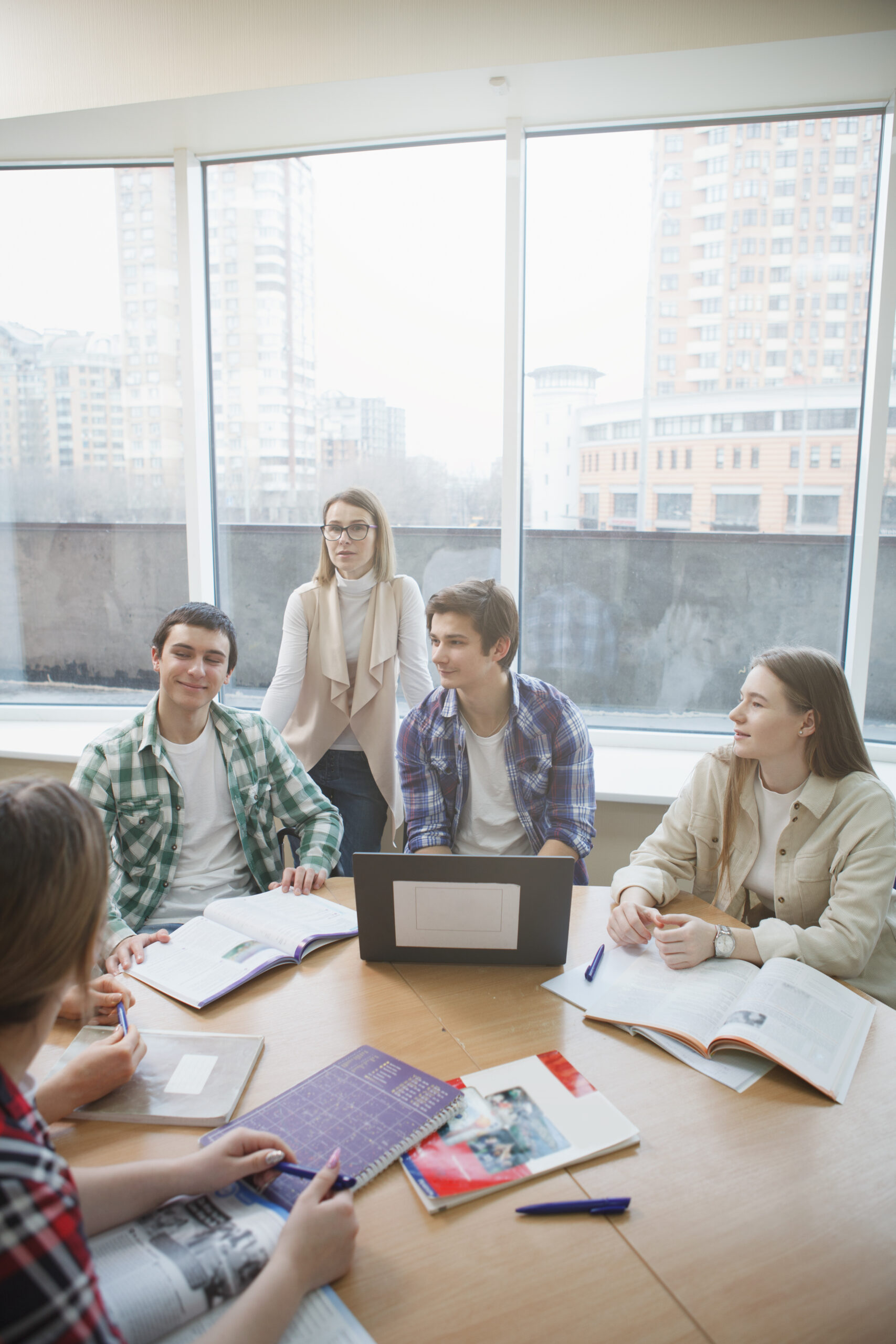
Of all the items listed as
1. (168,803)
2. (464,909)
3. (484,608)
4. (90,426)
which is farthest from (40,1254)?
(90,426)

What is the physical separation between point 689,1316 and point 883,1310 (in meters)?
0.19

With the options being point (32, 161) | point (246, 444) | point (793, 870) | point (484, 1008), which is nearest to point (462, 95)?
point (246, 444)

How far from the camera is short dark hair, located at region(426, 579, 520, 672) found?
200 cm

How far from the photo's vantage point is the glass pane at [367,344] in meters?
2.96

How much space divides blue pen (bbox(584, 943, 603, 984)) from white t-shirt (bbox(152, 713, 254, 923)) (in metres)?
0.84

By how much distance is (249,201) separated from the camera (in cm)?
309

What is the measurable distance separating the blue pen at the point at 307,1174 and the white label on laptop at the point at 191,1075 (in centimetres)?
20

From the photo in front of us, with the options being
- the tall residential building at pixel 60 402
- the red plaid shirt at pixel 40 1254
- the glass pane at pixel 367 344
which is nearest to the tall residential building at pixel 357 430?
the glass pane at pixel 367 344

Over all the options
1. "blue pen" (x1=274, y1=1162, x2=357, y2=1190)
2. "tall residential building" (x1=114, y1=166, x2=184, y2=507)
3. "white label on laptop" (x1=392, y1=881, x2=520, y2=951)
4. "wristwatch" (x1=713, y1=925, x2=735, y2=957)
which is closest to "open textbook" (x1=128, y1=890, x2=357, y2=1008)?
"white label on laptop" (x1=392, y1=881, x2=520, y2=951)

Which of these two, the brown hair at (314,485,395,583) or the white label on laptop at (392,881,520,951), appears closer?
the white label on laptop at (392,881,520,951)

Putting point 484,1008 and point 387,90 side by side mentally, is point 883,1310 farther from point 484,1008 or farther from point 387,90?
point 387,90

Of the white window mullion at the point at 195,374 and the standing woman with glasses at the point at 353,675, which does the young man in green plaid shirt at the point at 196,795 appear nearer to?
the standing woman with glasses at the point at 353,675

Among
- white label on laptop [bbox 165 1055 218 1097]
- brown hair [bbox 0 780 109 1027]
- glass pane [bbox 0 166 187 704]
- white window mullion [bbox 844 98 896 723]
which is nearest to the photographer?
brown hair [bbox 0 780 109 1027]

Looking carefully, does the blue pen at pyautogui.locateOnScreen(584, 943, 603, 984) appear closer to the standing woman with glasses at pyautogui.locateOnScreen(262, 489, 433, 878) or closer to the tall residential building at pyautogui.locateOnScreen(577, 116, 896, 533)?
the standing woman with glasses at pyautogui.locateOnScreen(262, 489, 433, 878)
